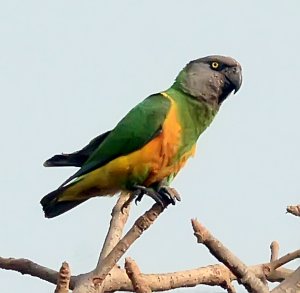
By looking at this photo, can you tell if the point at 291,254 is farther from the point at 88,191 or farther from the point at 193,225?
the point at 88,191

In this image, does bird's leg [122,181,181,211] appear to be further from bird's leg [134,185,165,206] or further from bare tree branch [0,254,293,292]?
bare tree branch [0,254,293,292]

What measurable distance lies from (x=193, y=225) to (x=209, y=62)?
2290 millimetres

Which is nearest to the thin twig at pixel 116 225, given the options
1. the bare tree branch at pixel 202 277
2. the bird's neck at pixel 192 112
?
the bare tree branch at pixel 202 277

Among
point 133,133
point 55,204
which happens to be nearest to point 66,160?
point 55,204

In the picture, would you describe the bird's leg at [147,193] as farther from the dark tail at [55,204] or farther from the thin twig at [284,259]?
the thin twig at [284,259]

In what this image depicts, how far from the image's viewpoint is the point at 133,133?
4562mm

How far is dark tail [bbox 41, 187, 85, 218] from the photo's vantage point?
450cm

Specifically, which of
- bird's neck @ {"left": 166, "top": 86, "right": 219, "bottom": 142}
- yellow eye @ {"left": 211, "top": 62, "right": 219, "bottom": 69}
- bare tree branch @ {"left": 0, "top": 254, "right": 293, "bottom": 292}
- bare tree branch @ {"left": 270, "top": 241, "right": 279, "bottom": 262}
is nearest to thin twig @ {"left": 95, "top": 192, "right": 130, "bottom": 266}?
bare tree branch @ {"left": 0, "top": 254, "right": 293, "bottom": 292}

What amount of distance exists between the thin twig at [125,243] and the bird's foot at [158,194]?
1.08 feet

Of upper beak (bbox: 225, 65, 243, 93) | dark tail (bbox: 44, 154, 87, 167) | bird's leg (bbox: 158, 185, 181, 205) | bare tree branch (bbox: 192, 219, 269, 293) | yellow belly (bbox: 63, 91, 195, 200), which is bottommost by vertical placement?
bare tree branch (bbox: 192, 219, 269, 293)

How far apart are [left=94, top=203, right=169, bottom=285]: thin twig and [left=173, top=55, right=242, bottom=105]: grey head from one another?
1754mm

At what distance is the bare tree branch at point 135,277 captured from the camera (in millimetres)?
3219

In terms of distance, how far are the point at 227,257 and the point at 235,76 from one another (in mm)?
2161

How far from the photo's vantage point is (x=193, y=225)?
304 cm
